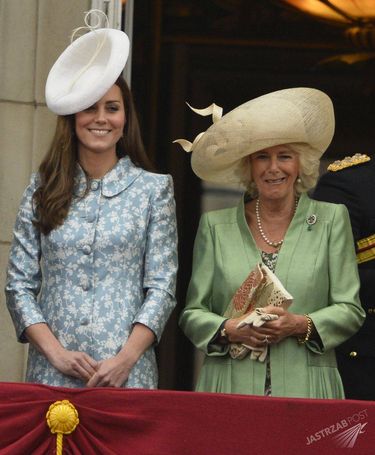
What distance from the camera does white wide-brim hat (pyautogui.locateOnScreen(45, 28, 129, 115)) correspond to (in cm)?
620

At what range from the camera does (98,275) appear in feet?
19.9

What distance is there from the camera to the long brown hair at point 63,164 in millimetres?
6152

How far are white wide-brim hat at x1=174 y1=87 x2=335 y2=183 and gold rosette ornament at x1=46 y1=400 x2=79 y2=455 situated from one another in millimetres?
1238

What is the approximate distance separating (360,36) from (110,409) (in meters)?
5.07

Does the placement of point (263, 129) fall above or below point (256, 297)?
above

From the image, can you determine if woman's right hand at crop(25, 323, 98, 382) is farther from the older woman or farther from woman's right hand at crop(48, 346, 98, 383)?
the older woman

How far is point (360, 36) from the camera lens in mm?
10211

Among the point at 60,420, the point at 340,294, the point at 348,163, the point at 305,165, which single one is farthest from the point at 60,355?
the point at 348,163

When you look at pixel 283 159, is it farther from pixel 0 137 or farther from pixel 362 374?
pixel 0 137

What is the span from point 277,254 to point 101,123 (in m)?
0.77

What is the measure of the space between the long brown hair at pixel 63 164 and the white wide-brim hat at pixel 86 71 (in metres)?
0.08

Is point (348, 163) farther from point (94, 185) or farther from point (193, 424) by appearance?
point (193, 424)

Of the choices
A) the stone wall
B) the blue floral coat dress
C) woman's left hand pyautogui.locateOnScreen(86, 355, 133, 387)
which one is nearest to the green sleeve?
the blue floral coat dress

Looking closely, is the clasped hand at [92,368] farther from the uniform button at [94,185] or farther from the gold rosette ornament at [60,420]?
the uniform button at [94,185]
